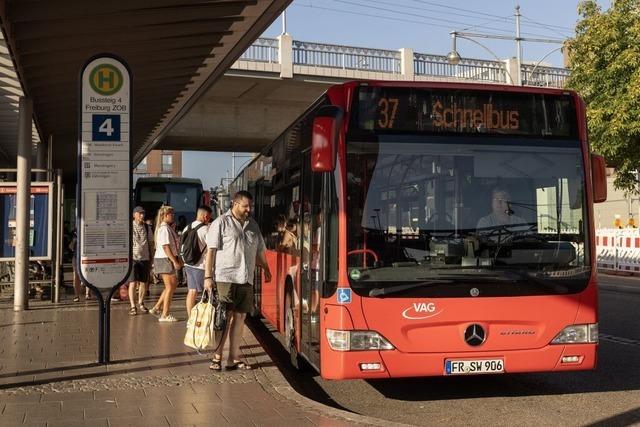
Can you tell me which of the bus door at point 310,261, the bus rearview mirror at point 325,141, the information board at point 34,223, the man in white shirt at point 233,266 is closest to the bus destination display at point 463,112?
the bus rearview mirror at point 325,141

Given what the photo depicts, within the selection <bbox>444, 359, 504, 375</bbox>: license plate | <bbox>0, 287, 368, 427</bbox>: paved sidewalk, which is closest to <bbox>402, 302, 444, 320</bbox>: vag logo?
<bbox>444, 359, 504, 375</bbox>: license plate

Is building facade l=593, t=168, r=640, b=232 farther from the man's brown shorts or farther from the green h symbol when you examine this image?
the green h symbol

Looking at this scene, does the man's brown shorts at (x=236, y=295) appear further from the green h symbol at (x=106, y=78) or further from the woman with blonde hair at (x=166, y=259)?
the woman with blonde hair at (x=166, y=259)

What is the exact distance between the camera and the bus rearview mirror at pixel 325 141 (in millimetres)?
6137

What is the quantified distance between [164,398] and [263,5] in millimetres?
5599

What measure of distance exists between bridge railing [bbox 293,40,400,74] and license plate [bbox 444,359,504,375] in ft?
68.8

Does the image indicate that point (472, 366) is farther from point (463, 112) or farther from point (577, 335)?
point (463, 112)

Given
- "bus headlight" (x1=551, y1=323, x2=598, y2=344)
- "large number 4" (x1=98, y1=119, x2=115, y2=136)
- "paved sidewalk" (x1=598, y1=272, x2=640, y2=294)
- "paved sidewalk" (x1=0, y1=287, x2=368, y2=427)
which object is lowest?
"paved sidewalk" (x1=0, y1=287, x2=368, y2=427)

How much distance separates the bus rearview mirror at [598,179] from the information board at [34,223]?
9944 mm

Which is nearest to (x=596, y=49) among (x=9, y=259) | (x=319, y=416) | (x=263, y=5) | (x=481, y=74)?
(x=481, y=74)

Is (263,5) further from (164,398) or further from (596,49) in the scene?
(596,49)

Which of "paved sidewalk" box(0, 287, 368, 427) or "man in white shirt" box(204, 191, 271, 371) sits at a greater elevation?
"man in white shirt" box(204, 191, 271, 371)

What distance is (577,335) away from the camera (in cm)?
658

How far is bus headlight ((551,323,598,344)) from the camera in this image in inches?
258
